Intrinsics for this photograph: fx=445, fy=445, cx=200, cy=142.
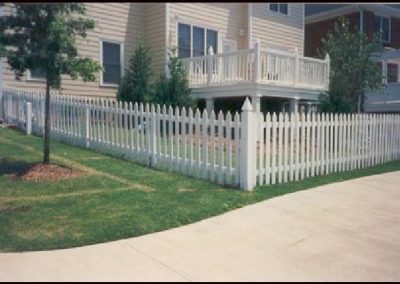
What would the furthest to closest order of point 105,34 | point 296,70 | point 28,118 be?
point 105,34 → point 296,70 → point 28,118

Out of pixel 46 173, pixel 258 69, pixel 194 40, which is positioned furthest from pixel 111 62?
pixel 46 173

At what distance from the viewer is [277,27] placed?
23.3 m

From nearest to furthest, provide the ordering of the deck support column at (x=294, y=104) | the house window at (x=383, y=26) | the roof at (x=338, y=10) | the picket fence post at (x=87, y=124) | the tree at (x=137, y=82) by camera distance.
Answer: the picket fence post at (x=87, y=124) → the tree at (x=137, y=82) → the deck support column at (x=294, y=104) → the roof at (x=338, y=10) → the house window at (x=383, y=26)

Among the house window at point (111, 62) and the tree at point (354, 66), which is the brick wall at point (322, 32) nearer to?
the tree at point (354, 66)

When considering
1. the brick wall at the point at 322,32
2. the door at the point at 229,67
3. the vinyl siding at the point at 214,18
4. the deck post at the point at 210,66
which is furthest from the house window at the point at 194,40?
the brick wall at the point at 322,32

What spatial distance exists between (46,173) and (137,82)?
8.01 meters

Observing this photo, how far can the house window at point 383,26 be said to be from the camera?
104 ft

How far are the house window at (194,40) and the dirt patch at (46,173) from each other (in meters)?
11.4

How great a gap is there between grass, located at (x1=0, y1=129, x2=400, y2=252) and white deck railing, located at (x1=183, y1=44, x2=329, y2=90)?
19.6 ft

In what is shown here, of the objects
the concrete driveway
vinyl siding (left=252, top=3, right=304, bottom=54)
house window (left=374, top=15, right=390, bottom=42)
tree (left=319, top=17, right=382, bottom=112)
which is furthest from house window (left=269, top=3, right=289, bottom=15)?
the concrete driveway

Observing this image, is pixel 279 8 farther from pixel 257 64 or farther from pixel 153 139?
pixel 153 139

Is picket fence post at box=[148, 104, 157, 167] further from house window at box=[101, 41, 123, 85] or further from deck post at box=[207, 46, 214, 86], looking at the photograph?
house window at box=[101, 41, 123, 85]

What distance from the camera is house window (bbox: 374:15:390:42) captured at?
3173 cm

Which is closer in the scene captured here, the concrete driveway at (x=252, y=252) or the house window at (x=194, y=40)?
the concrete driveway at (x=252, y=252)
